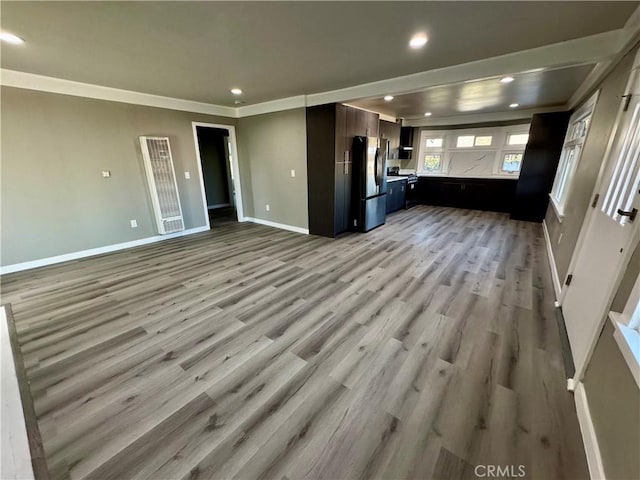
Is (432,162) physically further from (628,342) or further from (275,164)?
(628,342)

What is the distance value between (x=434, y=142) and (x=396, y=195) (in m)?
2.44

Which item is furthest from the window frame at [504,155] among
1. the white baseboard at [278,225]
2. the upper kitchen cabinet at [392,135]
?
the white baseboard at [278,225]

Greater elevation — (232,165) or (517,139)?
(517,139)

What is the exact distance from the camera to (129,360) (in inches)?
76.8

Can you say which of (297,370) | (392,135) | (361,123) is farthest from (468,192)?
(297,370)

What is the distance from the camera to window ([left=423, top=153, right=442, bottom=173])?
766 centimetres

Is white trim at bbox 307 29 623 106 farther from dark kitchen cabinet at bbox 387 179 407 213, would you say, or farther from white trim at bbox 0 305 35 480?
white trim at bbox 0 305 35 480

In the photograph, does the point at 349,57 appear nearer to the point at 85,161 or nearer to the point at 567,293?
the point at 567,293

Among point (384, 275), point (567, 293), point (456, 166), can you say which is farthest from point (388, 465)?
point (456, 166)

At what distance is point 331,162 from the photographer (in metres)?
4.52

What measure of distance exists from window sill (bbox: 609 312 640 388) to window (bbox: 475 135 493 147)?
6.96m

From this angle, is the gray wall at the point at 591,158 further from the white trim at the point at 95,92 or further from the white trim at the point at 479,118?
the white trim at the point at 95,92

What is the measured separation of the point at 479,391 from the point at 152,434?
6.55ft

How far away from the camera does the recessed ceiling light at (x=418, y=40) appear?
2.25 m
